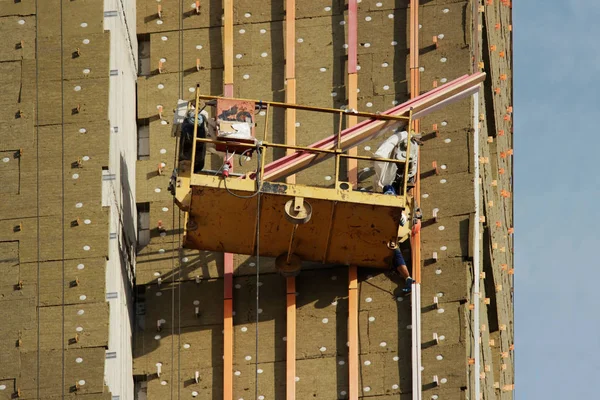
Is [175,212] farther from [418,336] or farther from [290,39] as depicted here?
[418,336]

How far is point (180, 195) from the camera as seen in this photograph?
116 ft

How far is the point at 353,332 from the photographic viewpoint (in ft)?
120

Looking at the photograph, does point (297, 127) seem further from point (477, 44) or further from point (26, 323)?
point (26, 323)

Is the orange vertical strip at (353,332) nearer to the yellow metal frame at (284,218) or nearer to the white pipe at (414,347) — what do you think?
the yellow metal frame at (284,218)

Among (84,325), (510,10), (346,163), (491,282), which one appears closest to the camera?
(84,325)

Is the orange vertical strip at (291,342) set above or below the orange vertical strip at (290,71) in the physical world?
below

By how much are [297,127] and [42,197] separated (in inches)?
206

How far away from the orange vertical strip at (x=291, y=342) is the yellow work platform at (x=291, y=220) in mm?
696

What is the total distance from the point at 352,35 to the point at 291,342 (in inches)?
244

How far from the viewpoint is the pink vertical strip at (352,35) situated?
1507 inches

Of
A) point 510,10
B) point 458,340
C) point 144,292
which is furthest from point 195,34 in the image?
point 510,10

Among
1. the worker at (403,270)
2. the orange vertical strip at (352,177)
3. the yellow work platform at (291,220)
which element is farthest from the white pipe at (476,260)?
the orange vertical strip at (352,177)

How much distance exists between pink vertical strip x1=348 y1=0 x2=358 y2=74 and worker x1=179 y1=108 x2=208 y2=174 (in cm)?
381

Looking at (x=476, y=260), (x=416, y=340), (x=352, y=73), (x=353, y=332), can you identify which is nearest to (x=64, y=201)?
(x=353, y=332)
